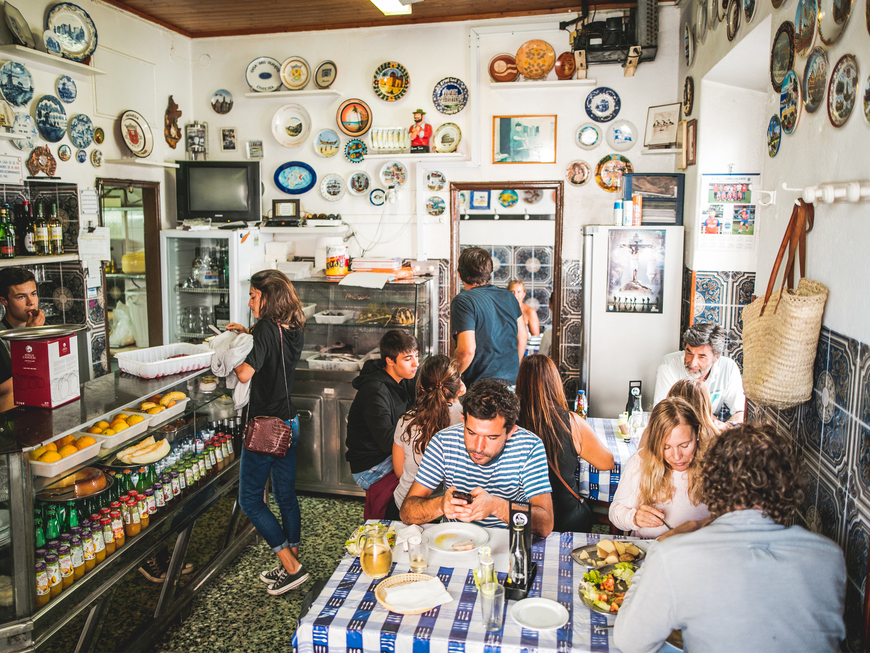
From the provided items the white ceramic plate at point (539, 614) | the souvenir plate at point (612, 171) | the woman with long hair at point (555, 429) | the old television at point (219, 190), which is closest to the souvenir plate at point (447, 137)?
the souvenir plate at point (612, 171)

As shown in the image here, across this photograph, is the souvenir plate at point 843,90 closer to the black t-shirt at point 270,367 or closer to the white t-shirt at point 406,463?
the white t-shirt at point 406,463

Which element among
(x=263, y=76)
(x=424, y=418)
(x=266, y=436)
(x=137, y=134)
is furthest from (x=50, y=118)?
(x=424, y=418)

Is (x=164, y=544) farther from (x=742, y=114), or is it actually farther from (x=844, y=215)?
(x=742, y=114)

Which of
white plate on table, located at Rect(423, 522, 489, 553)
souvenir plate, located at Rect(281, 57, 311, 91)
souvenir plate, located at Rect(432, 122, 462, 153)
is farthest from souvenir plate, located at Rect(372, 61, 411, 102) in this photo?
white plate on table, located at Rect(423, 522, 489, 553)

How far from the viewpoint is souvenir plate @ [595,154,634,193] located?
5.38 meters

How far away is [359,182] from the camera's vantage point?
19.0 ft

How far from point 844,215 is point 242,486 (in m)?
3.09

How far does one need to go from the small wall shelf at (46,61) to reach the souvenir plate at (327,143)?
186 centimetres

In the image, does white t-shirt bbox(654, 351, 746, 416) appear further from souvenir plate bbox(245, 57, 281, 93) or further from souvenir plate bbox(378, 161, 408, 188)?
souvenir plate bbox(245, 57, 281, 93)

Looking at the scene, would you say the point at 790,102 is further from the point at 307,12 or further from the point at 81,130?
the point at 81,130

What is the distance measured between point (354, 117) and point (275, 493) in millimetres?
3361

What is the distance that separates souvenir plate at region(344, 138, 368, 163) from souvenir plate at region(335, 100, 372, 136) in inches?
2.7

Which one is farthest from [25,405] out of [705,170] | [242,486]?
[705,170]

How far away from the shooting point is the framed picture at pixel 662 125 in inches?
201
